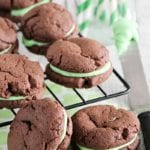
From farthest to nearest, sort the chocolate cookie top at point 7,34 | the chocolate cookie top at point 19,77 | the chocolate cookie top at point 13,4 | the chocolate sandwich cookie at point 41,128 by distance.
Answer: the chocolate cookie top at point 13,4
the chocolate cookie top at point 7,34
the chocolate cookie top at point 19,77
the chocolate sandwich cookie at point 41,128

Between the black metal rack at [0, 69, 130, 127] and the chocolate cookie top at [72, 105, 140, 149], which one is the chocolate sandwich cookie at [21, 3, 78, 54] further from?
the chocolate cookie top at [72, 105, 140, 149]

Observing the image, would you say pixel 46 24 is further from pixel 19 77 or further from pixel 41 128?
pixel 41 128

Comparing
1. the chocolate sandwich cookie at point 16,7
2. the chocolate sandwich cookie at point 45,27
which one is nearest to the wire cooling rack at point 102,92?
the chocolate sandwich cookie at point 45,27

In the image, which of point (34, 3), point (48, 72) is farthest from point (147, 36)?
point (48, 72)

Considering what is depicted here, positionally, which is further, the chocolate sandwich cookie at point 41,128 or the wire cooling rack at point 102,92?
the wire cooling rack at point 102,92

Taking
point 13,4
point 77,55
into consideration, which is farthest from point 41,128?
point 13,4

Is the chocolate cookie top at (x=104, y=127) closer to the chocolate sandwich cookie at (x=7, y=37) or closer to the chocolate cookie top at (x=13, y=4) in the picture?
the chocolate sandwich cookie at (x=7, y=37)

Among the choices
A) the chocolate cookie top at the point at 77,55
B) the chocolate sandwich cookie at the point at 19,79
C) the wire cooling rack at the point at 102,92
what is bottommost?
the wire cooling rack at the point at 102,92
